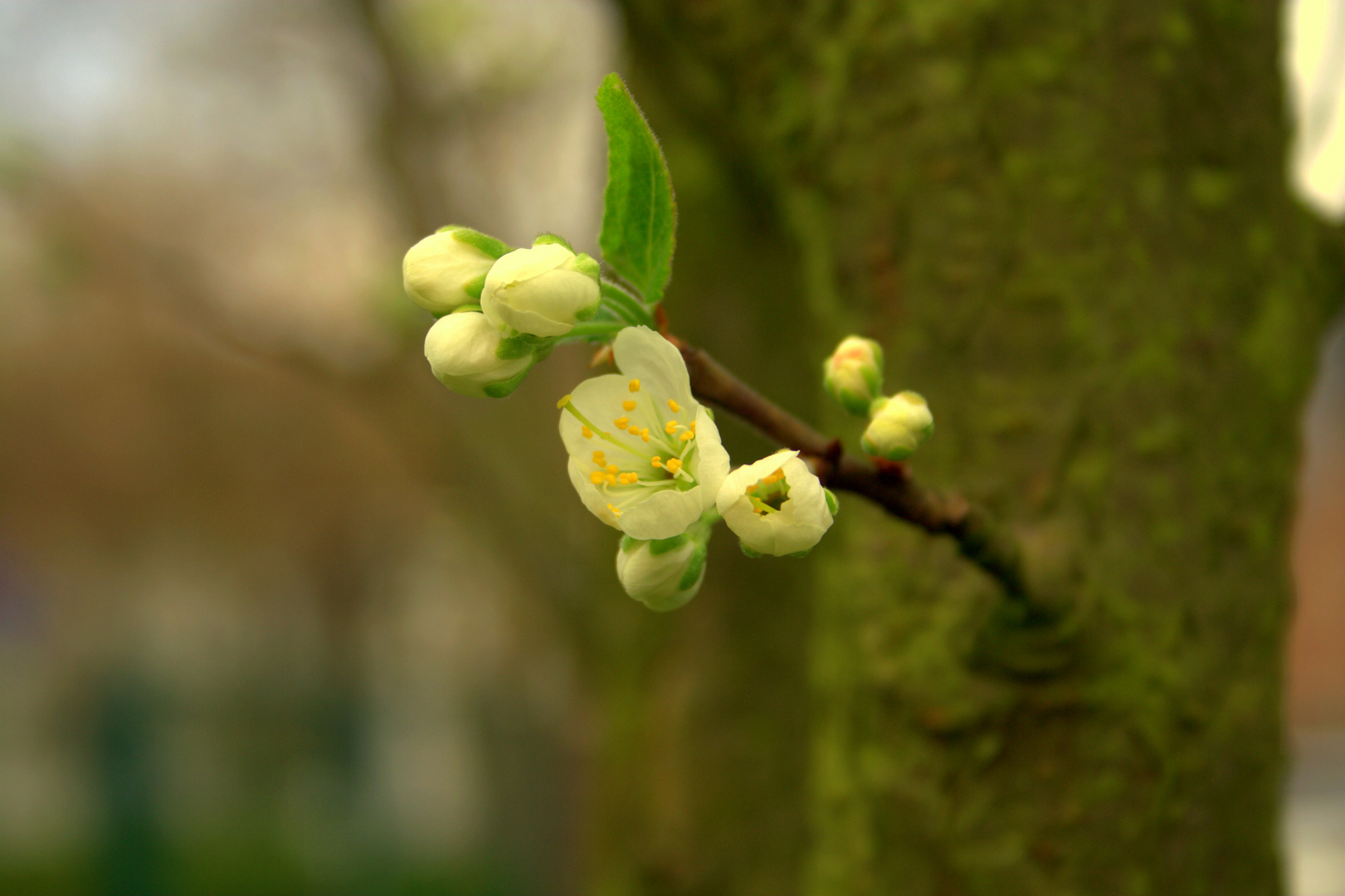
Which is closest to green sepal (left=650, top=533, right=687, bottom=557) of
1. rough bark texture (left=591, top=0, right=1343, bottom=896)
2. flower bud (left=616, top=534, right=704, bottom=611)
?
flower bud (left=616, top=534, right=704, bottom=611)

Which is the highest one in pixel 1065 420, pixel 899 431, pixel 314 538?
pixel 899 431

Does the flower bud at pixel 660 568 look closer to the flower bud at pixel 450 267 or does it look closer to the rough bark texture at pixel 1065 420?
the flower bud at pixel 450 267

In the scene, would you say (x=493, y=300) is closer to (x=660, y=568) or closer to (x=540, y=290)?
(x=540, y=290)

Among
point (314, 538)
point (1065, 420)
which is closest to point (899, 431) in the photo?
point (1065, 420)

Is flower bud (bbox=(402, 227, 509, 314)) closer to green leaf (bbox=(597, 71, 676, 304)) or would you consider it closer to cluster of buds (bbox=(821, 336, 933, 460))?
green leaf (bbox=(597, 71, 676, 304))

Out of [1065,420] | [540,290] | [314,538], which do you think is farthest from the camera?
[314,538]

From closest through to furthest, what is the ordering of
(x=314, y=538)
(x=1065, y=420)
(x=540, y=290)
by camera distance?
1. (x=540, y=290)
2. (x=1065, y=420)
3. (x=314, y=538)
